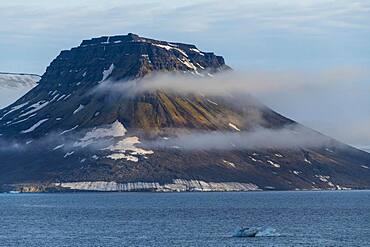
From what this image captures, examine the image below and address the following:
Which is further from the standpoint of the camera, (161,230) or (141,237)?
(161,230)

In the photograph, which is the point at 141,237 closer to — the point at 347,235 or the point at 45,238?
the point at 45,238

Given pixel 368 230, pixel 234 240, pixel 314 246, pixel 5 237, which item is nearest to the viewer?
pixel 314 246

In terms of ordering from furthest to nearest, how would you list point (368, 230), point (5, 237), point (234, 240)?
point (368, 230) < point (5, 237) < point (234, 240)

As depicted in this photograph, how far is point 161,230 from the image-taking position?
19762 cm

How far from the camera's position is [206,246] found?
161m

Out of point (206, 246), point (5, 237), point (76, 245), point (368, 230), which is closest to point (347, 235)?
point (368, 230)

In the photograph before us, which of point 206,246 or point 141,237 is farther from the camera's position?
point 141,237

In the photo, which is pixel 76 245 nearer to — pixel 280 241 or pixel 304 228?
pixel 280 241

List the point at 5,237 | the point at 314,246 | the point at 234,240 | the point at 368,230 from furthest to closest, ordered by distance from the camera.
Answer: the point at 368,230 → the point at 5,237 → the point at 234,240 → the point at 314,246

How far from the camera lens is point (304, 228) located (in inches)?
7795

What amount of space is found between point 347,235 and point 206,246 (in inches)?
1268

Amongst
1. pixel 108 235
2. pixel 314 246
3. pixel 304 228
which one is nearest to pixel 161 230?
pixel 108 235

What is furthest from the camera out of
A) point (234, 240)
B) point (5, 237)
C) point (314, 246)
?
point (5, 237)

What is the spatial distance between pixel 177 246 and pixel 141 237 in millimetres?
18386
